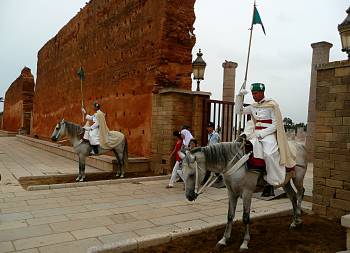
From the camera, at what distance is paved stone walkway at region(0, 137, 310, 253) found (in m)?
4.56

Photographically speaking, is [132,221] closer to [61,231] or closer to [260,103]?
[61,231]

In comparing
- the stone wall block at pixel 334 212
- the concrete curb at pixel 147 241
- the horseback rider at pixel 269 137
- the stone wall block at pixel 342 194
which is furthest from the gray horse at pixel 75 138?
the stone wall block at pixel 342 194

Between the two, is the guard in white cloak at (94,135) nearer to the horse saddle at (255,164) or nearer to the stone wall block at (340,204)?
the horse saddle at (255,164)

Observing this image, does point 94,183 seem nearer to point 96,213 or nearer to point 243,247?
point 96,213

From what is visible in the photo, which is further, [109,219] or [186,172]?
[109,219]

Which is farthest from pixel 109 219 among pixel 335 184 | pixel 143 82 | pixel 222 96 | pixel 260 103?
pixel 222 96

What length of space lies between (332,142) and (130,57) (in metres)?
8.36

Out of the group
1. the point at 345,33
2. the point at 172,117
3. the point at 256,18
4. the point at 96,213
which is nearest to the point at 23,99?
the point at 172,117

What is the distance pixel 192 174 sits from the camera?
13.3ft

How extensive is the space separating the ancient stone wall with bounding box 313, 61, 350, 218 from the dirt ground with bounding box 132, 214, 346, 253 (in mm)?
555

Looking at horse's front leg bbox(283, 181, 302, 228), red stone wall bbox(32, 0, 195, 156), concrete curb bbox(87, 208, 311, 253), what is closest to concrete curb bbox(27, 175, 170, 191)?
red stone wall bbox(32, 0, 195, 156)

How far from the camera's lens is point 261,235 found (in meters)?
4.80

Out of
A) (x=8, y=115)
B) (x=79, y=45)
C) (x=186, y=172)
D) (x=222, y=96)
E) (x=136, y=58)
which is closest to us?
(x=186, y=172)

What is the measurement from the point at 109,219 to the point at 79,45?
46.6ft
